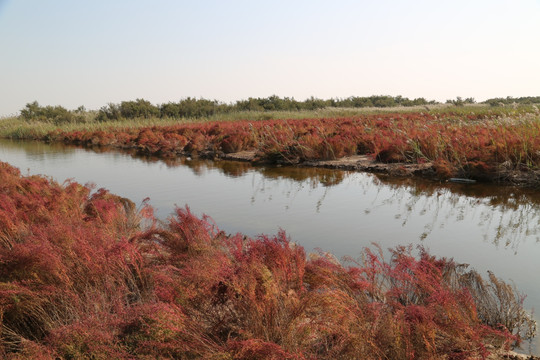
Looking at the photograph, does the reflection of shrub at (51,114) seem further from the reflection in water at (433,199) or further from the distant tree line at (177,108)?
the reflection in water at (433,199)

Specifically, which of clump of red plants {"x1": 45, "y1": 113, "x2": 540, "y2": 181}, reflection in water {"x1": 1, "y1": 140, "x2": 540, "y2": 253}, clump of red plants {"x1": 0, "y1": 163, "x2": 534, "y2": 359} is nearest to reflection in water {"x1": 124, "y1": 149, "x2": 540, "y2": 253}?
reflection in water {"x1": 1, "y1": 140, "x2": 540, "y2": 253}

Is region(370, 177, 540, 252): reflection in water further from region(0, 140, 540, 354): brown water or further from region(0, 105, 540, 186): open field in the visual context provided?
region(0, 105, 540, 186): open field

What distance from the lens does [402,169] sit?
1036 cm

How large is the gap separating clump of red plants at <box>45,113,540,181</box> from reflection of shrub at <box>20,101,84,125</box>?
77.7 ft

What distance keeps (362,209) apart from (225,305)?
4.54m

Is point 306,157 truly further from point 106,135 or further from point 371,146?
point 106,135

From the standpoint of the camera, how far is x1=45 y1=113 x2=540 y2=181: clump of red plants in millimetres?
9242

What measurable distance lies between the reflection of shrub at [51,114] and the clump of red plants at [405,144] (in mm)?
23686

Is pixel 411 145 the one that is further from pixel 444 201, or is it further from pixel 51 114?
pixel 51 114

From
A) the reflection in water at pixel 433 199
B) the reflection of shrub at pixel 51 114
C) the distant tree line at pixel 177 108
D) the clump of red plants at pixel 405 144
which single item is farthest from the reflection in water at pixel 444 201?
the reflection of shrub at pixel 51 114

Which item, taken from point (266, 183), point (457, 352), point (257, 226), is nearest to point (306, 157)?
point (266, 183)

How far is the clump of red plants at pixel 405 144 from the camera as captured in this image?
9242 millimetres

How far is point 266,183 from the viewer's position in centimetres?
1001

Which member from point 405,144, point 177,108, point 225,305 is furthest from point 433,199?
point 177,108
